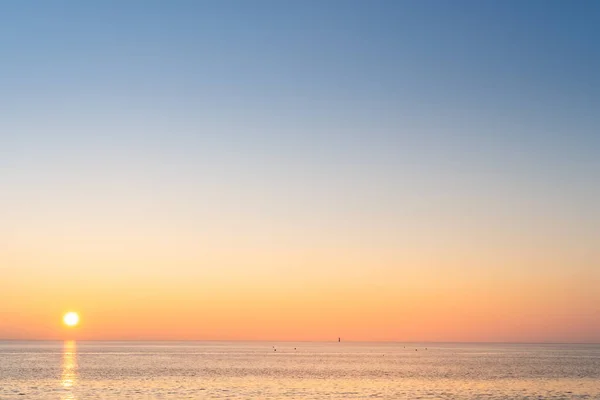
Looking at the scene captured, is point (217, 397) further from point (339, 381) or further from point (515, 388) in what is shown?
point (515, 388)

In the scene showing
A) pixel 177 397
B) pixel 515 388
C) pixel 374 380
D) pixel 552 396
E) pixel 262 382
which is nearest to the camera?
pixel 177 397

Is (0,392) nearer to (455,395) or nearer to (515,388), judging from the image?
(455,395)

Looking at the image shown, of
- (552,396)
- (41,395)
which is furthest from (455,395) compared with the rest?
(41,395)

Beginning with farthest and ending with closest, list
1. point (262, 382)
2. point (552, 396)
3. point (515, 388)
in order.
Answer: point (262, 382), point (515, 388), point (552, 396)

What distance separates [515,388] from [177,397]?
4634 centimetres

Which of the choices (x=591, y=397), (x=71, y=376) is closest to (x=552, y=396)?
(x=591, y=397)

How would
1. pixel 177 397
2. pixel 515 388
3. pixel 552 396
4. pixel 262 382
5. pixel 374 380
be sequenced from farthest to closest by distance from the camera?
pixel 374 380 < pixel 262 382 < pixel 515 388 < pixel 552 396 < pixel 177 397

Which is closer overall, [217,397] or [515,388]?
[217,397]

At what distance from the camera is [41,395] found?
279 ft

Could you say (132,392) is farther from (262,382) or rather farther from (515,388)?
(515,388)

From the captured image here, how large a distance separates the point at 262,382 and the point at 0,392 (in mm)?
36815

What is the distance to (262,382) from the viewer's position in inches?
4247

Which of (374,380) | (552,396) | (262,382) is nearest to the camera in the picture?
(552,396)

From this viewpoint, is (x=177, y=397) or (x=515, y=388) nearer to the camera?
(x=177, y=397)
